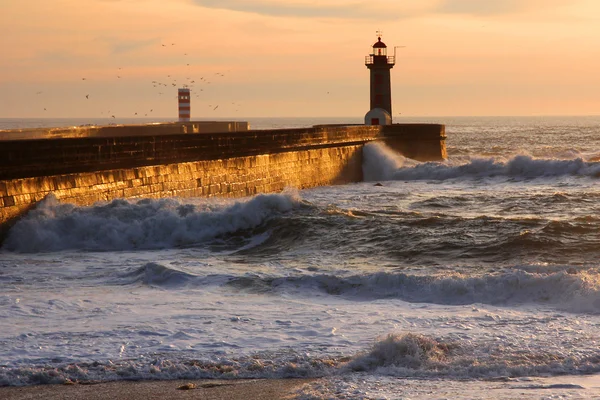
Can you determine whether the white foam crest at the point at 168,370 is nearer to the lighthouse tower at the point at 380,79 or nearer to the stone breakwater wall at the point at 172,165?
the stone breakwater wall at the point at 172,165

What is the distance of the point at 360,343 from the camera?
6.61m

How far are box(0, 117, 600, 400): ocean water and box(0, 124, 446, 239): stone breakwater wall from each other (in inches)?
19.4

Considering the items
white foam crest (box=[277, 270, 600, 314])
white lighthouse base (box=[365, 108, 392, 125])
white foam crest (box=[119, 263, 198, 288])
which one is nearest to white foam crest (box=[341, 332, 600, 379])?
white foam crest (box=[277, 270, 600, 314])

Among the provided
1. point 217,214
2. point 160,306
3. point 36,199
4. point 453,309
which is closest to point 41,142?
point 36,199

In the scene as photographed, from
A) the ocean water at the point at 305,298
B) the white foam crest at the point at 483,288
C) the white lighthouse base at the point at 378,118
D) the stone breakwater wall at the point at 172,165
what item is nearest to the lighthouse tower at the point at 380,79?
the white lighthouse base at the point at 378,118

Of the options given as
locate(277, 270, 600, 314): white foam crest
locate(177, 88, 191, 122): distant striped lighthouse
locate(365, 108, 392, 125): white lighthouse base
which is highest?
locate(177, 88, 191, 122): distant striped lighthouse

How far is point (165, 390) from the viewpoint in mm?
5566

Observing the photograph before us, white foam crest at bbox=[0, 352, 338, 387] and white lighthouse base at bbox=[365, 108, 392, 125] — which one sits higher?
white lighthouse base at bbox=[365, 108, 392, 125]

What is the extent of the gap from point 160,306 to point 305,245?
4.88 metres

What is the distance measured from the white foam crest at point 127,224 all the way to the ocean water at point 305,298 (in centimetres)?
3

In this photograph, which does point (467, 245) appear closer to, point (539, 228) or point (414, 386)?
point (539, 228)

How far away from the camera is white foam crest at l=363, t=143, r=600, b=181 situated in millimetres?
27500

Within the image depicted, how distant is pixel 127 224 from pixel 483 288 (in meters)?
6.20

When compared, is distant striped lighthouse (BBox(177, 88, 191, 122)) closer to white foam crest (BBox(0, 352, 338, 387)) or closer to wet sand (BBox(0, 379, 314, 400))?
white foam crest (BBox(0, 352, 338, 387))
